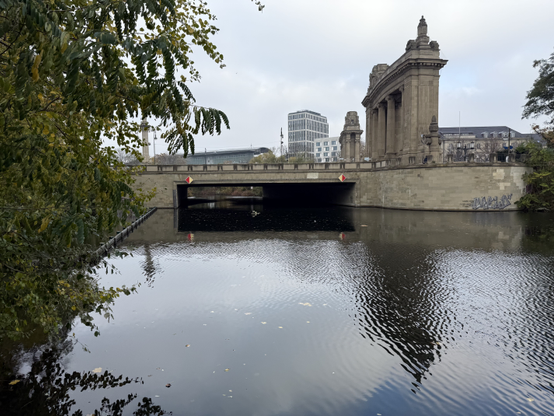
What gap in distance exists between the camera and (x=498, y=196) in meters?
39.2

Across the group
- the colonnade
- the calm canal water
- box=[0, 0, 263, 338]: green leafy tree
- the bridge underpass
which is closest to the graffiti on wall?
the bridge underpass

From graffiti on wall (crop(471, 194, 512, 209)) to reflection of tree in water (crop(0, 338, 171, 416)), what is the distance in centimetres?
3928

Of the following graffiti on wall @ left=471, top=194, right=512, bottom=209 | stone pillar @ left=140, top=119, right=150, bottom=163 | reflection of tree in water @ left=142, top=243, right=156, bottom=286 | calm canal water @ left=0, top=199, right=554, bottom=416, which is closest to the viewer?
stone pillar @ left=140, top=119, right=150, bottom=163

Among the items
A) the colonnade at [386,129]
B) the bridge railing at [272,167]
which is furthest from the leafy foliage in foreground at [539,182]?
the colonnade at [386,129]

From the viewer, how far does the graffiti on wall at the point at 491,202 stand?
38.7 meters

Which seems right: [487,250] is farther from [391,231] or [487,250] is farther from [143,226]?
[143,226]

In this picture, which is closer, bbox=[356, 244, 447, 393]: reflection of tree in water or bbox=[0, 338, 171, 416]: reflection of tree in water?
bbox=[0, 338, 171, 416]: reflection of tree in water

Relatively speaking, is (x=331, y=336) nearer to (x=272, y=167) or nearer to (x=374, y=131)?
(x=272, y=167)

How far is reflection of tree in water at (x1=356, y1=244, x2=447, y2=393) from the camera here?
7.72 m

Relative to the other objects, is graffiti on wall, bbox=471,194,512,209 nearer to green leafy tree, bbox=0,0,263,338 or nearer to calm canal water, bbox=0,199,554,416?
calm canal water, bbox=0,199,554,416

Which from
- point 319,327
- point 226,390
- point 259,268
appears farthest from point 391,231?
point 226,390

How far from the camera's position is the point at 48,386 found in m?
6.50

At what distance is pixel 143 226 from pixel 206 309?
20.5 metres

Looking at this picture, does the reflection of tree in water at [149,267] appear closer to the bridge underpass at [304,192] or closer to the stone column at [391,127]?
the bridge underpass at [304,192]
